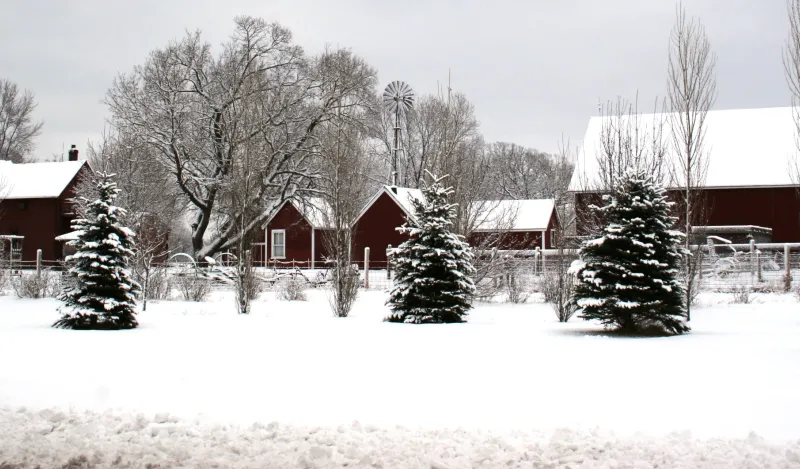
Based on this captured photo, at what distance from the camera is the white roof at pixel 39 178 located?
47.5 m

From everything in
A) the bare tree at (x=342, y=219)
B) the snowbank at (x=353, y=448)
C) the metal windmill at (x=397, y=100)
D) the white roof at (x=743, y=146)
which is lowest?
the snowbank at (x=353, y=448)

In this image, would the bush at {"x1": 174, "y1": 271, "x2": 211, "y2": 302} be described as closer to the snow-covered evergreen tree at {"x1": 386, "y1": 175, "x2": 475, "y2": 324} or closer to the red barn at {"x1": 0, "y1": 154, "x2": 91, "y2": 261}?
the snow-covered evergreen tree at {"x1": 386, "y1": 175, "x2": 475, "y2": 324}

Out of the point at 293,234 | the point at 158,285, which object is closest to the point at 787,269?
the point at 158,285

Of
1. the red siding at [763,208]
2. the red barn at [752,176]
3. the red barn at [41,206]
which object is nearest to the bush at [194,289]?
the red barn at [752,176]

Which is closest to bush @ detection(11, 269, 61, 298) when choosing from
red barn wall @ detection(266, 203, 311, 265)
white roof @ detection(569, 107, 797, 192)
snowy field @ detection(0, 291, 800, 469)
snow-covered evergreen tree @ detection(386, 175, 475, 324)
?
snowy field @ detection(0, 291, 800, 469)

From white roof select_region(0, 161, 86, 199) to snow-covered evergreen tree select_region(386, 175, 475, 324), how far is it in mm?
36944

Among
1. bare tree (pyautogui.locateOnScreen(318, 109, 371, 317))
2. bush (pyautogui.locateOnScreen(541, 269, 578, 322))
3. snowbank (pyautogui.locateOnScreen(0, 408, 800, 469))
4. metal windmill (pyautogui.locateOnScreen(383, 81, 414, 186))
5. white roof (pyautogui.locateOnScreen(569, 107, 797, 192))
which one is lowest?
snowbank (pyautogui.locateOnScreen(0, 408, 800, 469))

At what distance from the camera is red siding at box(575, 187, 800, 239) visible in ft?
111

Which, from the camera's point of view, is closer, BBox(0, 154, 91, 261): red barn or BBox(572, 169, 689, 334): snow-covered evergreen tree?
BBox(572, 169, 689, 334): snow-covered evergreen tree

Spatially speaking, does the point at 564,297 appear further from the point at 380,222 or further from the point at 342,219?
the point at 380,222

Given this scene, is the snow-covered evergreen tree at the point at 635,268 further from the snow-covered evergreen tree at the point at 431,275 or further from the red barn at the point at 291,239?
the red barn at the point at 291,239

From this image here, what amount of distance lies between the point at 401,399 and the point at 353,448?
76.2 inches

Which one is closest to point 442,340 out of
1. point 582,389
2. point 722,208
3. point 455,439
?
point 582,389

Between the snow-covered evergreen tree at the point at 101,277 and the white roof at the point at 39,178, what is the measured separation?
35.2 m
